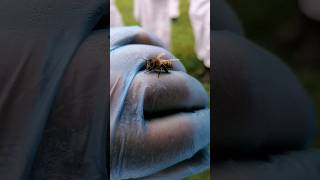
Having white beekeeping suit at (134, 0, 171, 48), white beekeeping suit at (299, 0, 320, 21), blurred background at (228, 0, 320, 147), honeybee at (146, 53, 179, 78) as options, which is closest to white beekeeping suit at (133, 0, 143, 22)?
white beekeeping suit at (134, 0, 171, 48)

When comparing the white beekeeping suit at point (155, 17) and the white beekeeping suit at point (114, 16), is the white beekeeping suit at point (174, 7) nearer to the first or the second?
the white beekeeping suit at point (155, 17)

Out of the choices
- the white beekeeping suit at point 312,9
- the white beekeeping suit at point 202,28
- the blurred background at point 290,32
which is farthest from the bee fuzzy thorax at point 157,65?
the white beekeeping suit at point 312,9

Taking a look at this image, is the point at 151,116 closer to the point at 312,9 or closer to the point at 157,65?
the point at 157,65

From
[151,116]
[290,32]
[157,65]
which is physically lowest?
[151,116]

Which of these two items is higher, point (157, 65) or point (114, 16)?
point (114, 16)

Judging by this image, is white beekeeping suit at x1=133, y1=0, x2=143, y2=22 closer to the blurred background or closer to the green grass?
the green grass

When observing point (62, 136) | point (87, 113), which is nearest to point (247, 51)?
point (87, 113)

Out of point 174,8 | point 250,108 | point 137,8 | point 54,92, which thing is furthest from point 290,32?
point 54,92
